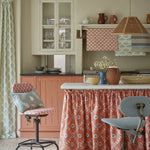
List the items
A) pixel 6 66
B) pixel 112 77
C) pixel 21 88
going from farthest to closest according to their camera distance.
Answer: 1. pixel 6 66
2. pixel 21 88
3. pixel 112 77

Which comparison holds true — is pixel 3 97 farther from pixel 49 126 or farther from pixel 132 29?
pixel 132 29

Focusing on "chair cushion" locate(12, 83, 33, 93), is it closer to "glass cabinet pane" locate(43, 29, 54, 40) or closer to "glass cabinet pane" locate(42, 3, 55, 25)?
"glass cabinet pane" locate(43, 29, 54, 40)

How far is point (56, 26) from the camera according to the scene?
19.9ft

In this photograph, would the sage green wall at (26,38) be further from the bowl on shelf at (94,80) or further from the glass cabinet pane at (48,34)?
the bowl on shelf at (94,80)

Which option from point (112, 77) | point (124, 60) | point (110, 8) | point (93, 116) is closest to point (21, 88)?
point (93, 116)

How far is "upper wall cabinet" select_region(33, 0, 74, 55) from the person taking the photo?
607cm

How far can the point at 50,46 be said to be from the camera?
6.11m

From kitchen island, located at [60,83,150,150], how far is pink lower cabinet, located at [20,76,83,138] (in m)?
1.56

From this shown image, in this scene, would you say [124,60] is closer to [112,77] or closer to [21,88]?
[112,77]

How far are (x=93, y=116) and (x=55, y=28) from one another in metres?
2.44

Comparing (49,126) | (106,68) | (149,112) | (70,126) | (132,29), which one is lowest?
(49,126)

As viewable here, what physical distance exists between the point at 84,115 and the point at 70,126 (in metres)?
0.22

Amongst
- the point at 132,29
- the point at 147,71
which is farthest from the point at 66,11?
the point at 132,29

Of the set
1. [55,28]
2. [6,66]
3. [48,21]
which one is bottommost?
[6,66]
